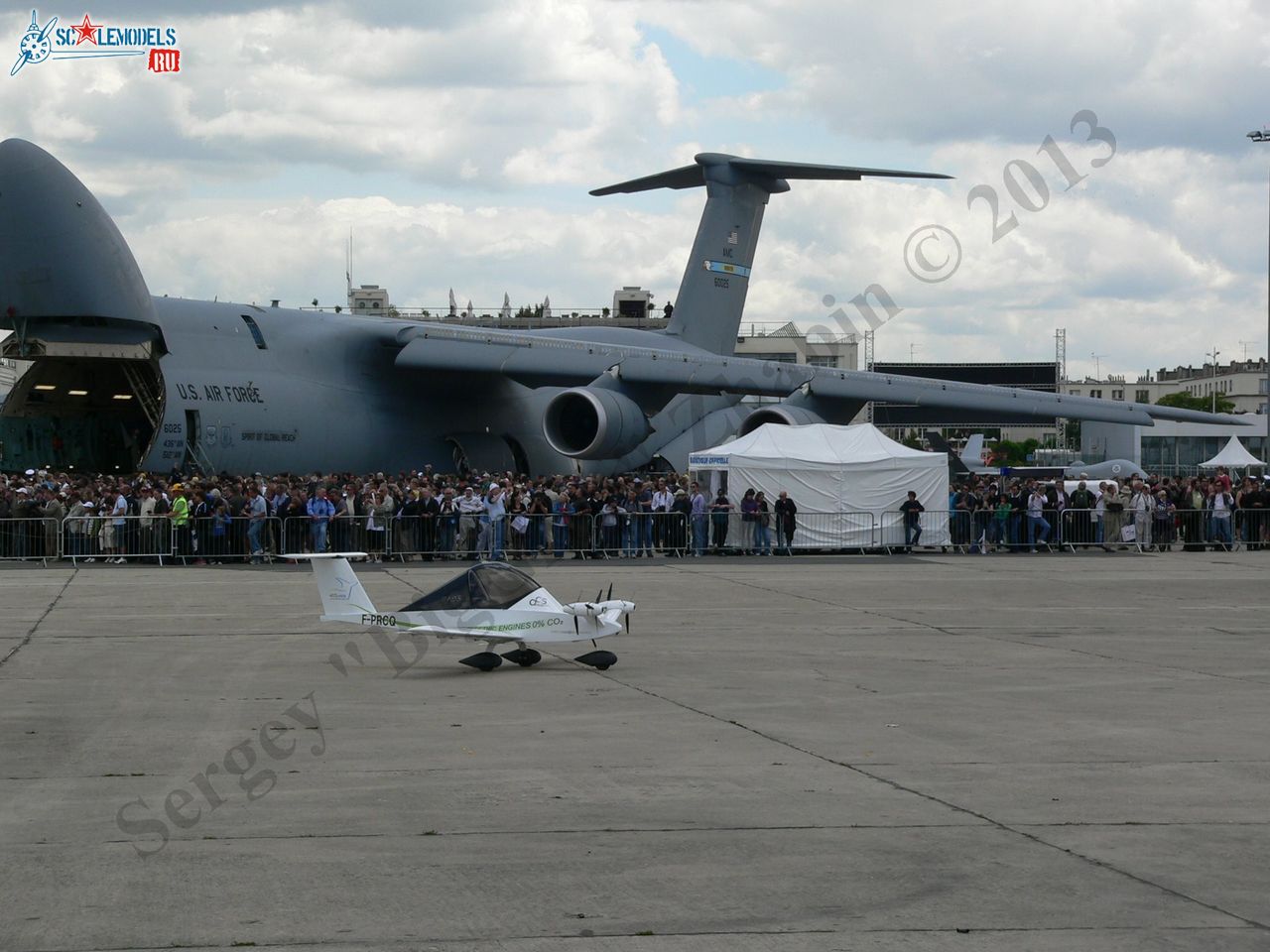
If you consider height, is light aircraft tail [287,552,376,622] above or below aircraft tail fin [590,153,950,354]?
below

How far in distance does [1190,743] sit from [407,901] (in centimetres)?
558

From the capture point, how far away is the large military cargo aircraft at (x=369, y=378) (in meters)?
23.8

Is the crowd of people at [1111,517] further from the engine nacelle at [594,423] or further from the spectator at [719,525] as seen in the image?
the engine nacelle at [594,423]

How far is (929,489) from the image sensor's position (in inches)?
1118

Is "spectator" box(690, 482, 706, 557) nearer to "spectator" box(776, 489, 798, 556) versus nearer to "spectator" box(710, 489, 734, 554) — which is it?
"spectator" box(710, 489, 734, 554)

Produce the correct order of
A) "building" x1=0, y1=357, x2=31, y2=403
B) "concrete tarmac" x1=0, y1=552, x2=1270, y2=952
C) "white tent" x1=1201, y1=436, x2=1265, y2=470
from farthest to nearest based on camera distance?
"white tent" x1=1201, y1=436, x2=1265, y2=470, "building" x1=0, y1=357, x2=31, y2=403, "concrete tarmac" x1=0, y1=552, x2=1270, y2=952

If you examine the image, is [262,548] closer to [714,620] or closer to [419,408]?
[419,408]

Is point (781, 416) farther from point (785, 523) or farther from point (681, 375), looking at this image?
point (785, 523)

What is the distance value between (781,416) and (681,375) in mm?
2532

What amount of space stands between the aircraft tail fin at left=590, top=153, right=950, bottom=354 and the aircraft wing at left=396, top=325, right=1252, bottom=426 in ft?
12.5

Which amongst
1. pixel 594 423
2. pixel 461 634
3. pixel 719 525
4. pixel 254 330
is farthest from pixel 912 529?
pixel 461 634

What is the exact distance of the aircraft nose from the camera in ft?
75.2

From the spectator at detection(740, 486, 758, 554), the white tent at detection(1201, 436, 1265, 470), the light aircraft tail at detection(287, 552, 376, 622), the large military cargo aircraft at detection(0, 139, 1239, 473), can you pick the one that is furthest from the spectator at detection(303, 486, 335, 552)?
the white tent at detection(1201, 436, 1265, 470)

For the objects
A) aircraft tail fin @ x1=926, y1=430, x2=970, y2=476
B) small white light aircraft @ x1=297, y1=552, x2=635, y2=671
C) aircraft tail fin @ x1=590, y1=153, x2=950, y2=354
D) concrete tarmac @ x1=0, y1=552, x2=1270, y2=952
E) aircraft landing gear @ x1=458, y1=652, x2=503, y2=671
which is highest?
aircraft tail fin @ x1=590, y1=153, x2=950, y2=354
